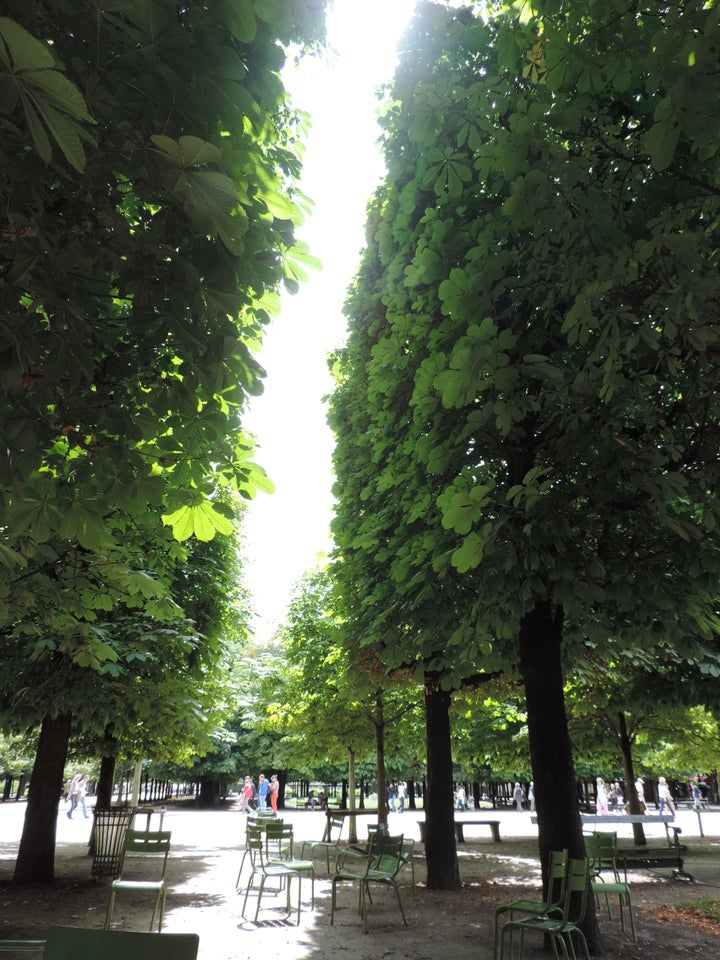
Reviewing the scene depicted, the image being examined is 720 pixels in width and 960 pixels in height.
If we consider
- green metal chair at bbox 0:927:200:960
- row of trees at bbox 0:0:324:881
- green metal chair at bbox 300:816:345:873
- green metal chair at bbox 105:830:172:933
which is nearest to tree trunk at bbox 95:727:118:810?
green metal chair at bbox 300:816:345:873

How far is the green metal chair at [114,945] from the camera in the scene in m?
2.97

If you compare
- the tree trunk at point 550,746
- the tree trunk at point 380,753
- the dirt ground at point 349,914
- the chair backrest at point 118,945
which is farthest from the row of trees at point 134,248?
the tree trunk at point 380,753

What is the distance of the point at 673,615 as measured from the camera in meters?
→ 5.99

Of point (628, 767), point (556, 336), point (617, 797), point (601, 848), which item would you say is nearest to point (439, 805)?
point (601, 848)

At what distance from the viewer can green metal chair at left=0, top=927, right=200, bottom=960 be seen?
297cm

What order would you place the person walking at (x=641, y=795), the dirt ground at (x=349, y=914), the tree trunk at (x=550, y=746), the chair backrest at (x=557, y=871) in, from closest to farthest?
1. the chair backrest at (x=557, y=871)
2. the tree trunk at (x=550, y=746)
3. the dirt ground at (x=349, y=914)
4. the person walking at (x=641, y=795)

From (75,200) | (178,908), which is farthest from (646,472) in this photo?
(178,908)

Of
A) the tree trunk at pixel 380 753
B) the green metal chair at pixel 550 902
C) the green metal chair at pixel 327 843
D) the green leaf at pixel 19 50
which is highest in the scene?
the green leaf at pixel 19 50

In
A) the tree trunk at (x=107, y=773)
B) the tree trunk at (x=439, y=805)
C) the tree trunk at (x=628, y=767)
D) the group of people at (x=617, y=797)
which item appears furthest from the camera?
the group of people at (x=617, y=797)

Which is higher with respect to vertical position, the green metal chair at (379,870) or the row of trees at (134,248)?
the row of trees at (134,248)

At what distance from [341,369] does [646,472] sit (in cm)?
689

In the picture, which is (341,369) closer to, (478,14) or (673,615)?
(478,14)

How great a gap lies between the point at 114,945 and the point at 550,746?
5.08 m

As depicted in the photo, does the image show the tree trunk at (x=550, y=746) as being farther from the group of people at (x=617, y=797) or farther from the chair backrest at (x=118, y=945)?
the group of people at (x=617, y=797)
